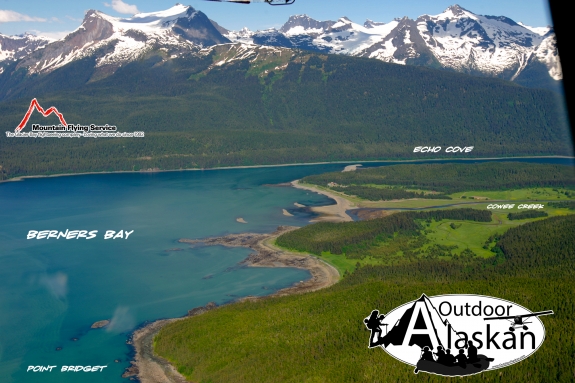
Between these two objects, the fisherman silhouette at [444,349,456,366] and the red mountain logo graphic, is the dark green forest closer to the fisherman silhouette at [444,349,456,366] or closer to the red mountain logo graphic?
the red mountain logo graphic

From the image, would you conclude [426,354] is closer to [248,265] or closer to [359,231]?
[248,265]

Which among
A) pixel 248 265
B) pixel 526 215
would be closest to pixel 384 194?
pixel 526 215

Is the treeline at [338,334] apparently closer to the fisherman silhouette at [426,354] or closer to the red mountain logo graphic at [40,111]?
the fisherman silhouette at [426,354]

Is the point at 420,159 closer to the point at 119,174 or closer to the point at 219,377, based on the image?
the point at 119,174

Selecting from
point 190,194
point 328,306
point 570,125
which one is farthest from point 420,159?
point 570,125

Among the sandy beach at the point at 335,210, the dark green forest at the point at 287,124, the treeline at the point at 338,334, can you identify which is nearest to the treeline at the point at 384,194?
the sandy beach at the point at 335,210

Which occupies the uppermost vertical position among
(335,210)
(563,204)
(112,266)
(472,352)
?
(472,352)
